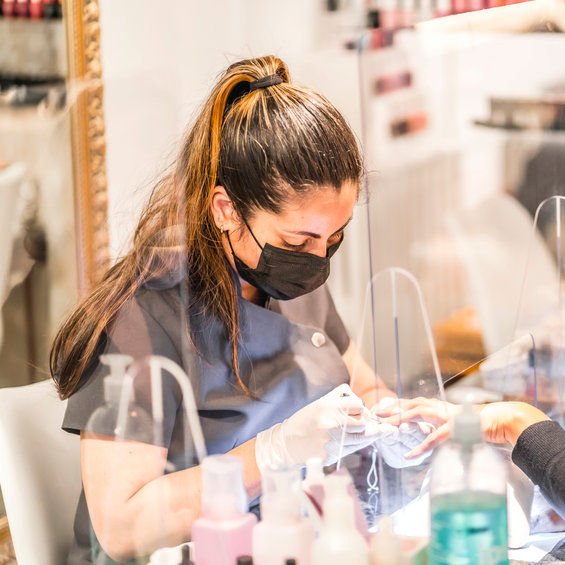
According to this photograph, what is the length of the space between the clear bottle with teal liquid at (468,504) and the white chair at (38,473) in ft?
1.93

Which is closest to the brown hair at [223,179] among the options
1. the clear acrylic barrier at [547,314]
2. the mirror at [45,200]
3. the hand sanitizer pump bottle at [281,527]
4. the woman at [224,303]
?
the woman at [224,303]

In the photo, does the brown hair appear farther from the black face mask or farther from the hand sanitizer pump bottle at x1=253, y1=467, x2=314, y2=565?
the hand sanitizer pump bottle at x1=253, y1=467, x2=314, y2=565

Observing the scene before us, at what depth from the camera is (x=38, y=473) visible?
136 centimetres

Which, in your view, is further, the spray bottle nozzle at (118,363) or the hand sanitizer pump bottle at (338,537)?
the spray bottle nozzle at (118,363)

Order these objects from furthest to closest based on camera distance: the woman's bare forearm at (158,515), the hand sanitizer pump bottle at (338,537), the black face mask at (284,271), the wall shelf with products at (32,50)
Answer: the wall shelf with products at (32,50), the black face mask at (284,271), the woman's bare forearm at (158,515), the hand sanitizer pump bottle at (338,537)

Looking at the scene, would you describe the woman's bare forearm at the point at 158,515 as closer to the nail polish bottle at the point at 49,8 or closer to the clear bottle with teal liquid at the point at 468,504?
the clear bottle with teal liquid at the point at 468,504

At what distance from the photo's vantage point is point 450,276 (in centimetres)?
175

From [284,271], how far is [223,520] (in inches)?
18.5

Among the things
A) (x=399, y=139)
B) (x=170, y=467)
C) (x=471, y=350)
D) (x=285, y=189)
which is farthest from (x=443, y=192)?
(x=170, y=467)

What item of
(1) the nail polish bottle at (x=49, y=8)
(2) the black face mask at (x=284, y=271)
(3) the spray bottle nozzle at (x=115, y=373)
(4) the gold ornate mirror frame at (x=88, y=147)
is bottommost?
(3) the spray bottle nozzle at (x=115, y=373)

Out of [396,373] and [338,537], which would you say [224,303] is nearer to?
[396,373]

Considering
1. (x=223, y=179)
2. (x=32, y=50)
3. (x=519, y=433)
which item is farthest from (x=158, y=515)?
(x=32, y=50)

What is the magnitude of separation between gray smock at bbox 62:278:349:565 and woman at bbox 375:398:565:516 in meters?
0.17

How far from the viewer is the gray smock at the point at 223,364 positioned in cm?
124
